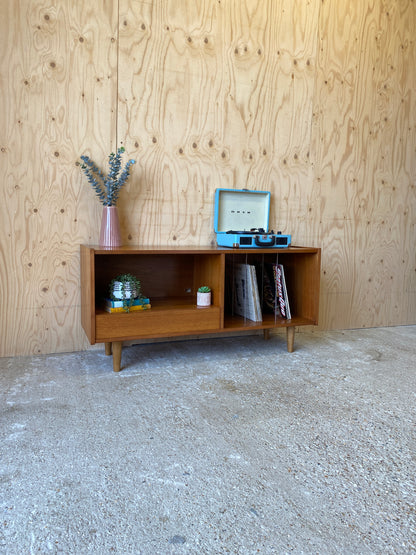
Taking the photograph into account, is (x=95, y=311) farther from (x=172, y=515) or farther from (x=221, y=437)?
(x=172, y=515)

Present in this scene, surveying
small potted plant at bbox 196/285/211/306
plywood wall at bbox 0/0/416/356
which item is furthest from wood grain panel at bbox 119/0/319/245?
small potted plant at bbox 196/285/211/306

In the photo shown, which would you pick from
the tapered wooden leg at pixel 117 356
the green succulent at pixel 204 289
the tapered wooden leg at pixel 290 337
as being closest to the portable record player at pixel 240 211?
the green succulent at pixel 204 289

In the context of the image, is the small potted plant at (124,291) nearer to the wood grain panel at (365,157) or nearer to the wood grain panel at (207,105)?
the wood grain panel at (207,105)

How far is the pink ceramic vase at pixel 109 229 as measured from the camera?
2.11 meters

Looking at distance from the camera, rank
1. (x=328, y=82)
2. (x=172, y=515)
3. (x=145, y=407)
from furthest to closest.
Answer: (x=328, y=82)
(x=145, y=407)
(x=172, y=515)

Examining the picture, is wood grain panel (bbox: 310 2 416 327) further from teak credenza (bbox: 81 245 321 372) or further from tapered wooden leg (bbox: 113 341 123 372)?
tapered wooden leg (bbox: 113 341 123 372)

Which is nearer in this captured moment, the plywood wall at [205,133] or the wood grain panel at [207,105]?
the plywood wall at [205,133]

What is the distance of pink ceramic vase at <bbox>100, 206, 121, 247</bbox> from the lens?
2109mm

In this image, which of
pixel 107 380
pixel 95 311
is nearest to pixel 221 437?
pixel 107 380

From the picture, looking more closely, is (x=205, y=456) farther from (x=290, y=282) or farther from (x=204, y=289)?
(x=290, y=282)

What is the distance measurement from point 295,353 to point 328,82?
1.69 meters

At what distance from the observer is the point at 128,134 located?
2299 millimetres

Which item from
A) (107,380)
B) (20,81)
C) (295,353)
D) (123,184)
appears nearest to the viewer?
(107,380)

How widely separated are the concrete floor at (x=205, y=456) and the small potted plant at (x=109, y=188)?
0.62 metres
